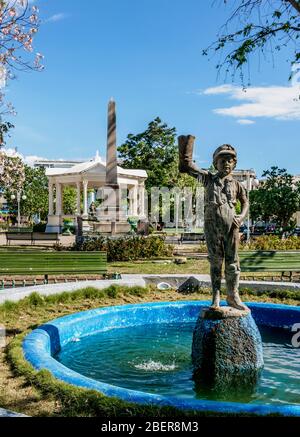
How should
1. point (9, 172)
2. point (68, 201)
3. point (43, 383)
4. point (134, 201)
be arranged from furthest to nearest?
1. point (68, 201)
2. point (134, 201)
3. point (9, 172)
4. point (43, 383)

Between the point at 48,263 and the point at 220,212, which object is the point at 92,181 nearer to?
the point at 48,263

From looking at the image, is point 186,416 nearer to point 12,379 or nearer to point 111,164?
point 12,379

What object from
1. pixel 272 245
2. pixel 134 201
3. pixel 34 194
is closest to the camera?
pixel 272 245

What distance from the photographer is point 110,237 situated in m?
17.3

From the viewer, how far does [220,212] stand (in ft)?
18.3

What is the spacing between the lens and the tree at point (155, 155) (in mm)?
44344

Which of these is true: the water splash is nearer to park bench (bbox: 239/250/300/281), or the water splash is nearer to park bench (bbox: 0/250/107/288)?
park bench (bbox: 0/250/107/288)

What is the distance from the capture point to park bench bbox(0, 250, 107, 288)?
10.7 metres

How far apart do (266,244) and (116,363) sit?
47.3ft

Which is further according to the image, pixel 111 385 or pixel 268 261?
pixel 268 261

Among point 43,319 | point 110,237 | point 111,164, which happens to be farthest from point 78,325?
point 111,164

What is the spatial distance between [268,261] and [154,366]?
629 centimetres

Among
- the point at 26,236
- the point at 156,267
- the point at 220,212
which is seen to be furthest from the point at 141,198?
the point at 220,212

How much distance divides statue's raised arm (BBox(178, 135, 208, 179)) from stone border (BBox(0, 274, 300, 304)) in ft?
13.5
